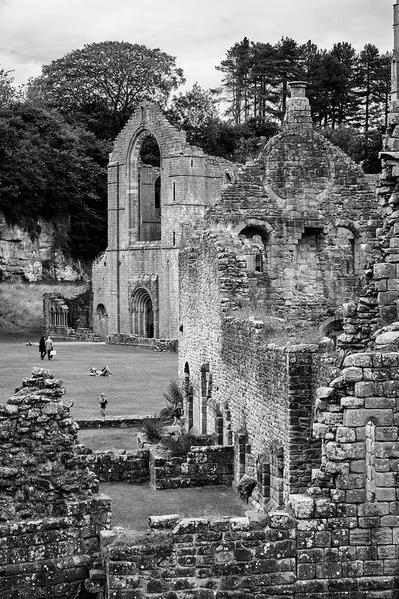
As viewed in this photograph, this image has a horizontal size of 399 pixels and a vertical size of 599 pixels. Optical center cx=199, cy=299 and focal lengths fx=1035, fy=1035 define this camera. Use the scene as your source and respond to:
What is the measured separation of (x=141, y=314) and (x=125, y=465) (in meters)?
43.0

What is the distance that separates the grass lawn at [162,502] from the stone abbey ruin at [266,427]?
0.80ft

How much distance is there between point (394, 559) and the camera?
7.78 m

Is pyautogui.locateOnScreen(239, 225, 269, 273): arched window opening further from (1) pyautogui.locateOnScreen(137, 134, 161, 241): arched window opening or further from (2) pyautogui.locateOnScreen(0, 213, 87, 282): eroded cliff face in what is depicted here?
(2) pyautogui.locateOnScreen(0, 213, 87, 282): eroded cliff face

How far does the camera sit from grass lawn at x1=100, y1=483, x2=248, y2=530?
14323mm

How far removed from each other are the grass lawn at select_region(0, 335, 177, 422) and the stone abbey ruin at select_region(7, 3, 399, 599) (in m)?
3.27

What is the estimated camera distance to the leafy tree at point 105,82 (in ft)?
260

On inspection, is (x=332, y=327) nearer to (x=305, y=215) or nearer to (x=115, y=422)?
(x=305, y=215)

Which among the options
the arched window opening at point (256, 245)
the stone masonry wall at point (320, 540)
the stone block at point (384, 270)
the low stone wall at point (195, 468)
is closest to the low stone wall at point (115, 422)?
the arched window opening at point (256, 245)

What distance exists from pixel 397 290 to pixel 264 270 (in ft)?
38.2

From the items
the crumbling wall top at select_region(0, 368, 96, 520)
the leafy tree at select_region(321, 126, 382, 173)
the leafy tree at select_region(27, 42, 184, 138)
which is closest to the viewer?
the crumbling wall top at select_region(0, 368, 96, 520)

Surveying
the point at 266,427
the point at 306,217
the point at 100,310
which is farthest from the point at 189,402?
the point at 100,310

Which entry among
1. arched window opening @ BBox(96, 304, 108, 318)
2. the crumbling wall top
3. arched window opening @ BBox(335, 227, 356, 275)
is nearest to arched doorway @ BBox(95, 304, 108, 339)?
arched window opening @ BBox(96, 304, 108, 318)

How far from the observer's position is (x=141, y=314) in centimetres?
6053

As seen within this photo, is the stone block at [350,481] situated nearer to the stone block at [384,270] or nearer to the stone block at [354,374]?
the stone block at [354,374]
